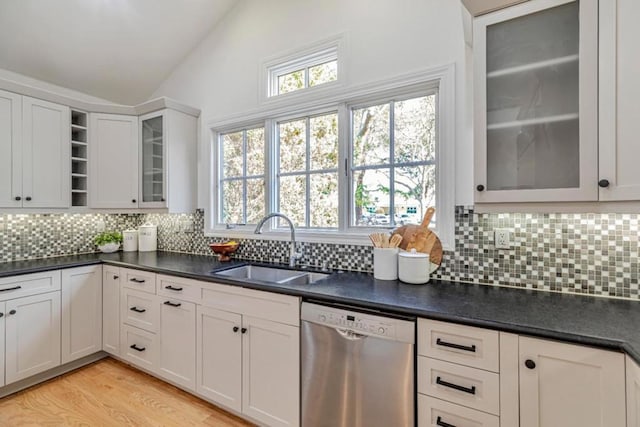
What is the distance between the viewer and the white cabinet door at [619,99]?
121cm

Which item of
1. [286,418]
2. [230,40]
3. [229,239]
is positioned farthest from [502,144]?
[230,40]

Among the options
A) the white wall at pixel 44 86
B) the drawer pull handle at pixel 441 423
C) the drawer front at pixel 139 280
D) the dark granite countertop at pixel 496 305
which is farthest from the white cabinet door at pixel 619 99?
the white wall at pixel 44 86

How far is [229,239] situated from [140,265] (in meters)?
0.73

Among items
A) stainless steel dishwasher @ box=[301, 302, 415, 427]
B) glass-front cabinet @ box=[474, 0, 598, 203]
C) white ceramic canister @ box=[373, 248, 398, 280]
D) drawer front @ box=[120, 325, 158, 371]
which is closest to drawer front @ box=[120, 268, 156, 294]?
drawer front @ box=[120, 325, 158, 371]

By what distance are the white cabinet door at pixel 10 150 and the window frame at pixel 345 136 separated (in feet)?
4.73

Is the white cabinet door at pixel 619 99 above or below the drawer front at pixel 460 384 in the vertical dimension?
above

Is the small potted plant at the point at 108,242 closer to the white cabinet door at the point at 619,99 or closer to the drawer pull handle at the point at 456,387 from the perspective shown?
the drawer pull handle at the point at 456,387

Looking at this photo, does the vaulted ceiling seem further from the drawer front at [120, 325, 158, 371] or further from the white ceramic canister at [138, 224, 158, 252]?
the drawer front at [120, 325, 158, 371]

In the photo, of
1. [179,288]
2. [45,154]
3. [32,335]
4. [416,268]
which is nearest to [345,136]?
[416,268]

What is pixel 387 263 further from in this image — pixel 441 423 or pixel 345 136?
pixel 345 136

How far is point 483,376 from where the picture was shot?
1.23 m

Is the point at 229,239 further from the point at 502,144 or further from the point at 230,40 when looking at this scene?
the point at 502,144

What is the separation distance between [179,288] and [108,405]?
2.96 feet

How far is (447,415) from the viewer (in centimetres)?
130
